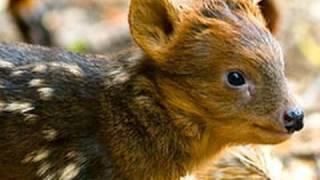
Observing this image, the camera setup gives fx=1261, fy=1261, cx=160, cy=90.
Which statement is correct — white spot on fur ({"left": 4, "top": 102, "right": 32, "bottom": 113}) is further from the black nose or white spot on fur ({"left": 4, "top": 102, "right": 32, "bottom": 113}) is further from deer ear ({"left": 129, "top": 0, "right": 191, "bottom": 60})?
the black nose

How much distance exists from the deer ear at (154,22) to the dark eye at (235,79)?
26 centimetres

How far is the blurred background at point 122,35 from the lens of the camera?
19.1 ft

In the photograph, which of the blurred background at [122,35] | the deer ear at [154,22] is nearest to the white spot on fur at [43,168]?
the deer ear at [154,22]

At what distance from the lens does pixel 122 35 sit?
721cm

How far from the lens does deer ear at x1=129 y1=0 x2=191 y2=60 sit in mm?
4047

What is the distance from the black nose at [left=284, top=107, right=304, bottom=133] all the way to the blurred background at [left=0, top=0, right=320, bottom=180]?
1597 mm

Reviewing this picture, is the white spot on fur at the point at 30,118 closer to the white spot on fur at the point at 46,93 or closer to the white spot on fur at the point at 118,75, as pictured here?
the white spot on fur at the point at 46,93

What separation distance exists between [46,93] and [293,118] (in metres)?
0.85

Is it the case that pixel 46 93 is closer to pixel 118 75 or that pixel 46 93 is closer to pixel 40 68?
pixel 40 68

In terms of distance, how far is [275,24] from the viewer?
5.06 meters

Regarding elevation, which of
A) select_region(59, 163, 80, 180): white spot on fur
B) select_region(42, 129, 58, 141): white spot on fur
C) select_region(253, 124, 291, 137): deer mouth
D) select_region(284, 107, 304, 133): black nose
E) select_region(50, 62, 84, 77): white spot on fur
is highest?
select_region(284, 107, 304, 133): black nose

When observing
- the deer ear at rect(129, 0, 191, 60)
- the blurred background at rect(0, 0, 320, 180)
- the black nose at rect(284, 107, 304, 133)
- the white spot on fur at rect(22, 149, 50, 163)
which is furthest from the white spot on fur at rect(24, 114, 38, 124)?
the blurred background at rect(0, 0, 320, 180)

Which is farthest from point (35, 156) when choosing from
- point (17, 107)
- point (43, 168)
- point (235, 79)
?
point (235, 79)

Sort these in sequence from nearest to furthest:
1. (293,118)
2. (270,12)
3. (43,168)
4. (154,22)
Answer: (293,118), (154,22), (43,168), (270,12)
